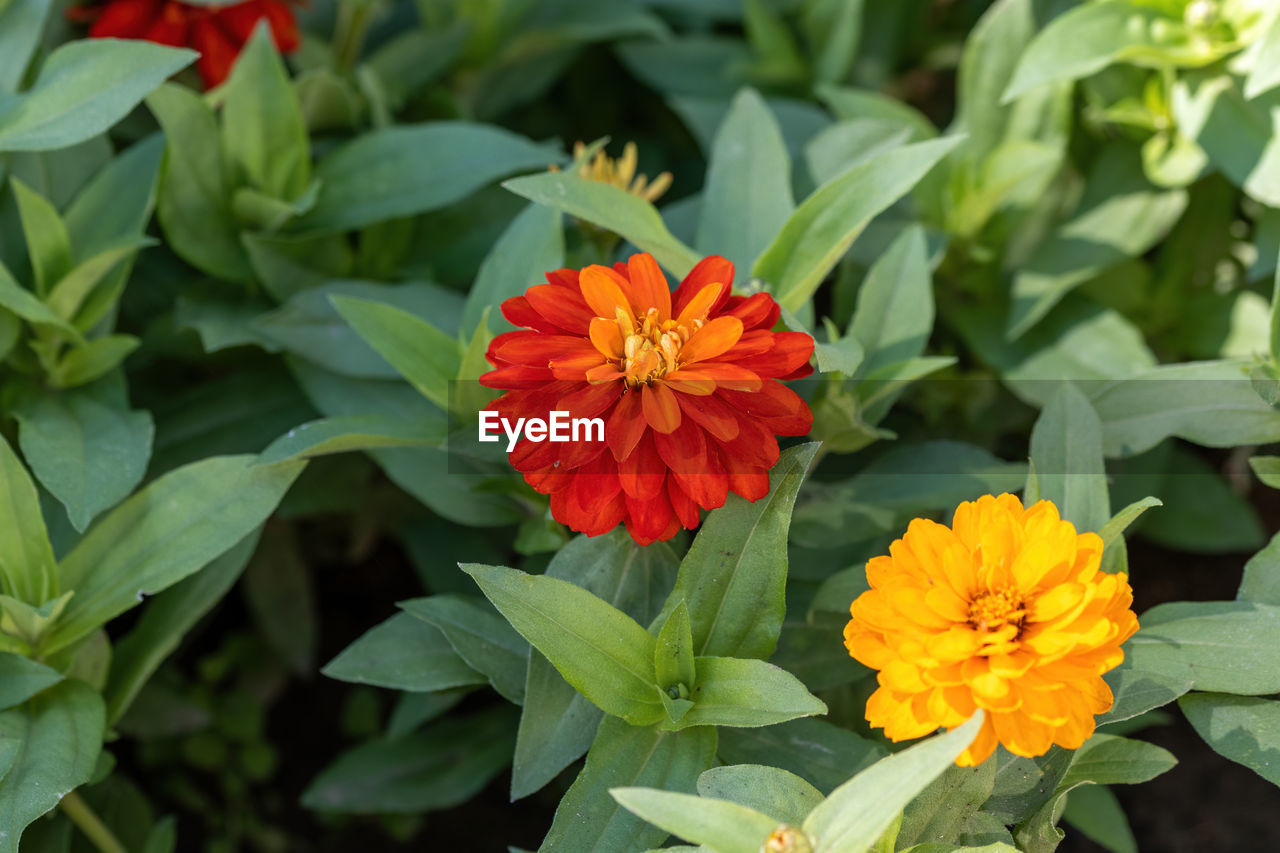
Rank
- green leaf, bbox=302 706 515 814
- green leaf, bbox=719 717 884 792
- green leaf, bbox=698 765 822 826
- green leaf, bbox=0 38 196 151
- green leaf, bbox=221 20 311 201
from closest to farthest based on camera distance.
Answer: green leaf, bbox=698 765 822 826 → green leaf, bbox=719 717 884 792 → green leaf, bbox=0 38 196 151 → green leaf, bbox=221 20 311 201 → green leaf, bbox=302 706 515 814

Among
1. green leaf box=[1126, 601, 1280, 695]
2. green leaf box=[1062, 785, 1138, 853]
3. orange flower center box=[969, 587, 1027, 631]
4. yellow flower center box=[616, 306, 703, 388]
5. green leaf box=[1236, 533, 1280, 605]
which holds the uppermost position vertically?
yellow flower center box=[616, 306, 703, 388]

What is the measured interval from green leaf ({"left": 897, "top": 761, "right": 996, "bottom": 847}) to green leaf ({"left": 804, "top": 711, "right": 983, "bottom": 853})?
0.39 ft

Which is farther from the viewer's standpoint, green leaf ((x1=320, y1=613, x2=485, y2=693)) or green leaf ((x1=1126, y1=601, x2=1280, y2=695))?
green leaf ((x1=320, y1=613, x2=485, y2=693))

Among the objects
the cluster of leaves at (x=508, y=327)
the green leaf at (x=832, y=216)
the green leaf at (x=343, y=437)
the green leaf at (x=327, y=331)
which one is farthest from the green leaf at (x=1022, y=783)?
the green leaf at (x=327, y=331)

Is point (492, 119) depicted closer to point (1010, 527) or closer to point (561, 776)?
point (561, 776)

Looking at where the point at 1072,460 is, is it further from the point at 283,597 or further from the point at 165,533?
the point at 283,597

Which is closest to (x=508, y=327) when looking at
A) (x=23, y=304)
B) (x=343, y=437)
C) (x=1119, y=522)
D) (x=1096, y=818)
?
(x=343, y=437)

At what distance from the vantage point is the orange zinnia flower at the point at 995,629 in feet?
2.04

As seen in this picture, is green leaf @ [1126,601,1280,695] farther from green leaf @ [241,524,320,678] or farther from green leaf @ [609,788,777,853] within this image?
green leaf @ [241,524,320,678]

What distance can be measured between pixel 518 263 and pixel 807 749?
447 millimetres

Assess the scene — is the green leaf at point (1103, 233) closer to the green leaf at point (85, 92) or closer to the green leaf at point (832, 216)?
the green leaf at point (832, 216)

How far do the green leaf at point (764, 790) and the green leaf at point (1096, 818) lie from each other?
1.53 feet

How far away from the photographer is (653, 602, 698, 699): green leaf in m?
0.72

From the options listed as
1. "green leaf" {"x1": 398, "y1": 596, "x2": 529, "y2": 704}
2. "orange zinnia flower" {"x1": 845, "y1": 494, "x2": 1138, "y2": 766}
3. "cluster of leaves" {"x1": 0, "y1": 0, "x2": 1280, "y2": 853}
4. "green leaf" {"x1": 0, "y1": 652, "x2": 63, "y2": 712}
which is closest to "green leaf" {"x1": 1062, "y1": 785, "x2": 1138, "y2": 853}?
"cluster of leaves" {"x1": 0, "y1": 0, "x2": 1280, "y2": 853}
